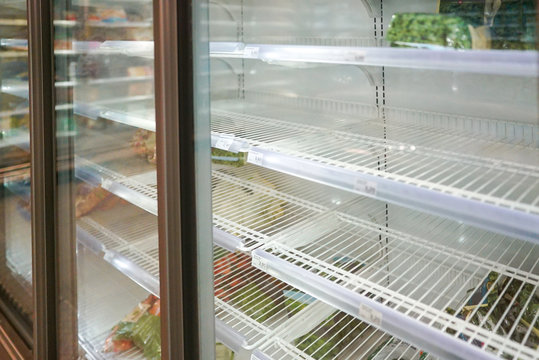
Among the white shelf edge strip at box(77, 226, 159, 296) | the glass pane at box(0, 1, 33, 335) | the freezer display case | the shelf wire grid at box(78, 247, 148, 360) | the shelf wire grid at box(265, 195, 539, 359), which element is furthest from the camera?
the glass pane at box(0, 1, 33, 335)

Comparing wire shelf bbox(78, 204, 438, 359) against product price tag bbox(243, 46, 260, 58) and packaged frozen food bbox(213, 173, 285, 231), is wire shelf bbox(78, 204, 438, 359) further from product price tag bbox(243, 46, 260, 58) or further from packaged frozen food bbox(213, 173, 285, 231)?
product price tag bbox(243, 46, 260, 58)

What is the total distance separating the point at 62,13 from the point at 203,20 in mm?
904

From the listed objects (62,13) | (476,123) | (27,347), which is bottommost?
(27,347)

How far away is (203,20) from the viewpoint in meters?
1.09

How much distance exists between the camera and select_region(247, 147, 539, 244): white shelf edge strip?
0.82 meters

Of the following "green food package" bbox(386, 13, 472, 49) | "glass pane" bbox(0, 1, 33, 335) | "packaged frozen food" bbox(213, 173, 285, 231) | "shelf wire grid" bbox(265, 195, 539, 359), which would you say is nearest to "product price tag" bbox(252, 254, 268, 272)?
"shelf wire grid" bbox(265, 195, 539, 359)

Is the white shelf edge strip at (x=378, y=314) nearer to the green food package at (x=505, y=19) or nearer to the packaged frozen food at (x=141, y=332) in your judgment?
the green food package at (x=505, y=19)

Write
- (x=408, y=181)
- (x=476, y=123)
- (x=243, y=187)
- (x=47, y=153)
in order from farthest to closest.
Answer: (x=243, y=187), (x=47, y=153), (x=476, y=123), (x=408, y=181)

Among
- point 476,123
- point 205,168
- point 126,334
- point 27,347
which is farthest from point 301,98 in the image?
point 27,347

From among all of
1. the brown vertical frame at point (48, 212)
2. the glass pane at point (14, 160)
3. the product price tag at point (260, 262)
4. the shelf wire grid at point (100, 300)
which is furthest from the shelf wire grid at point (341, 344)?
the glass pane at point (14, 160)

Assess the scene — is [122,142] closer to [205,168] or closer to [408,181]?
[205,168]

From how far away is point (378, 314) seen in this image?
102cm

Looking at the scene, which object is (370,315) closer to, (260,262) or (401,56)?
(260,262)

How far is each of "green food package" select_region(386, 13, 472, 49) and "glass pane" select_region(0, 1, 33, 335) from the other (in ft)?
6.64
